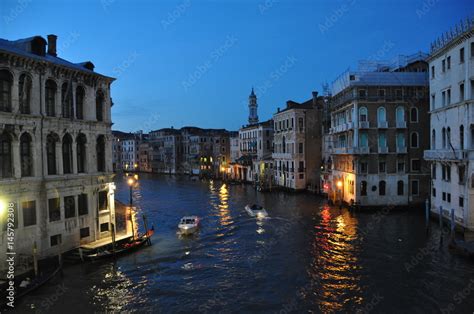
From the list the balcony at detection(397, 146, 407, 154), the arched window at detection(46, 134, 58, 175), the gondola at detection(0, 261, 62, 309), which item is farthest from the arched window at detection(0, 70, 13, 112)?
the balcony at detection(397, 146, 407, 154)

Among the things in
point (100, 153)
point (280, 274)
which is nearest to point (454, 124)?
point (280, 274)

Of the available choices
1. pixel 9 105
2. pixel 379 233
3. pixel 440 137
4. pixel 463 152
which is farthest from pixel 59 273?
pixel 440 137

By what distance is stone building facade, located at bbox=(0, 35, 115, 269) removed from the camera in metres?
18.4

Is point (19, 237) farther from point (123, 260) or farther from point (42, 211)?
point (123, 260)

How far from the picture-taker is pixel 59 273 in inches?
743

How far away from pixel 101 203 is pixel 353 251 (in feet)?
49.2

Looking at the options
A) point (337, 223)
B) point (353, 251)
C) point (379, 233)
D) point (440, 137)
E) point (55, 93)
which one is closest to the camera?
point (55, 93)

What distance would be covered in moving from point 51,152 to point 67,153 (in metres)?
1.05

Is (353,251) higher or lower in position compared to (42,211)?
lower

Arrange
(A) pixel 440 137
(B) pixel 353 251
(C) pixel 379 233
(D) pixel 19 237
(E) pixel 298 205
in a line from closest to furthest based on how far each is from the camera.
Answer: (D) pixel 19 237 → (B) pixel 353 251 → (C) pixel 379 233 → (A) pixel 440 137 → (E) pixel 298 205

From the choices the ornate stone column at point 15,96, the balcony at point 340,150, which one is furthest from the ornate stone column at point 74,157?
the balcony at point 340,150

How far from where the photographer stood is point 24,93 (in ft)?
62.1

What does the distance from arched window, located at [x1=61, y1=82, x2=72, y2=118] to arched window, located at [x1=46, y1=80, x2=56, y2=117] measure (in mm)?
508

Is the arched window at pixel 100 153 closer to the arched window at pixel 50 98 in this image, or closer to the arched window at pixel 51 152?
the arched window at pixel 51 152
